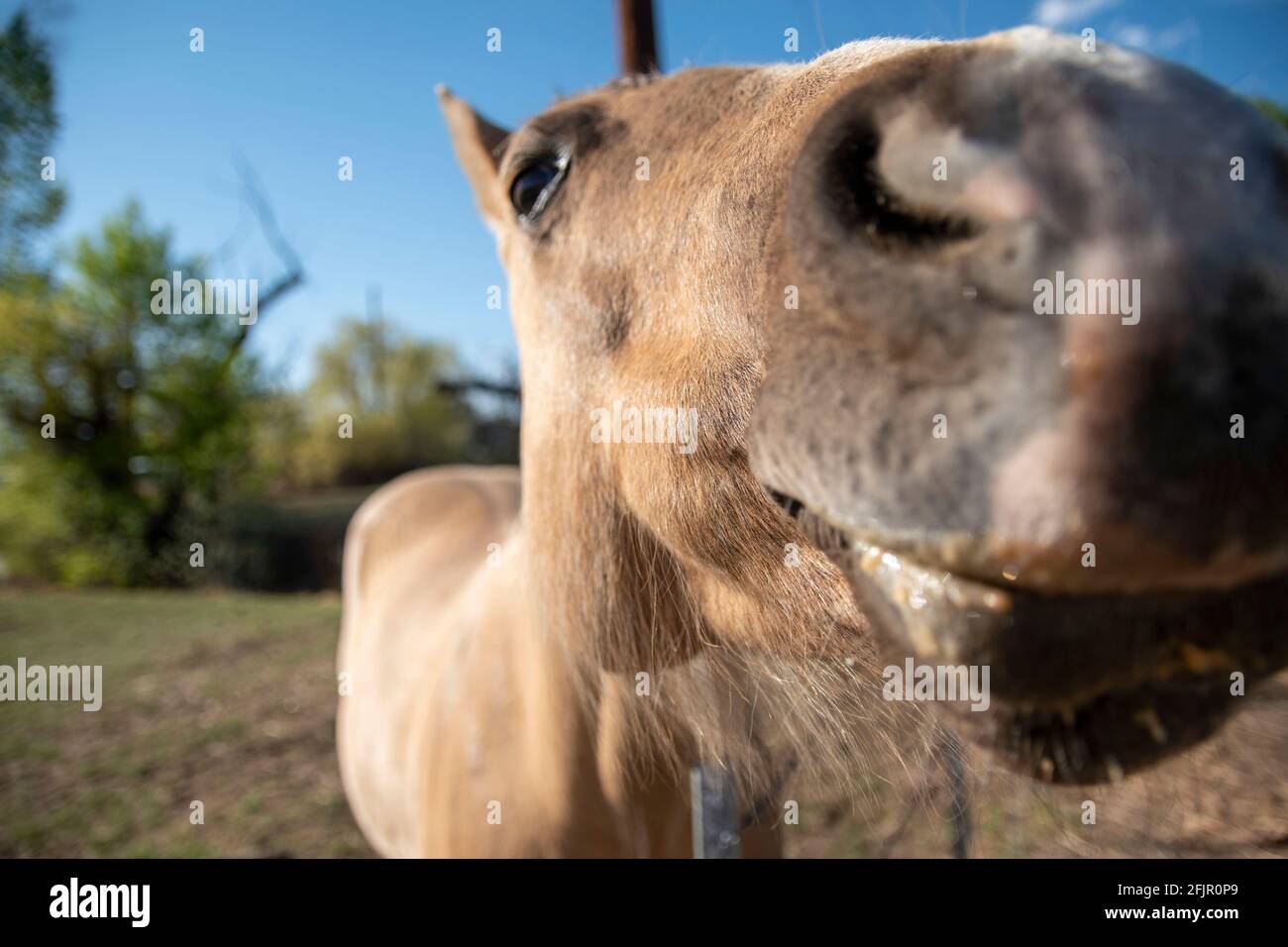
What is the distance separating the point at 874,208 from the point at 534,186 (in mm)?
1441

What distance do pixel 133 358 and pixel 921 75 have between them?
72.7 feet

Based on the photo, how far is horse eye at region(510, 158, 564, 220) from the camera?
194 centimetres

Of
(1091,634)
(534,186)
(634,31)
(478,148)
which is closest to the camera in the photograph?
(1091,634)

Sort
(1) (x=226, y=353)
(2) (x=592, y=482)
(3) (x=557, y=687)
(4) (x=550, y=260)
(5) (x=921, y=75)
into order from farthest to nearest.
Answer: (1) (x=226, y=353), (3) (x=557, y=687), (4) (x=550, y=260), (2) (x=592, y=482), (5) (x=921, y=75)

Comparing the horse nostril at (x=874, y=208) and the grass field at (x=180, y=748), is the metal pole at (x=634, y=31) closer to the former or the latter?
the horse nostril at (x=874, y=208)

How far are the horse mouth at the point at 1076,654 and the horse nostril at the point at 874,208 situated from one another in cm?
35

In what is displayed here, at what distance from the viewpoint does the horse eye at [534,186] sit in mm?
1938

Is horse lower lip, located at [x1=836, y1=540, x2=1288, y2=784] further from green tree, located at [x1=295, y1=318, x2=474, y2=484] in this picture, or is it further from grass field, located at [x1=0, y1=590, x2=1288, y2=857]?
green tree, located at [x1=295, y1=318, x2=474, y2=484]

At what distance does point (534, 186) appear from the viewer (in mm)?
2018

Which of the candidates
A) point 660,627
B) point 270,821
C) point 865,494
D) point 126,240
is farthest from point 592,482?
point 126,240

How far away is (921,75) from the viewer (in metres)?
0.82

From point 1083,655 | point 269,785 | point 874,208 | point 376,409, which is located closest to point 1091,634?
point 1083,655

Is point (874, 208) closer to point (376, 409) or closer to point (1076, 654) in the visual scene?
point (1076, 654)
